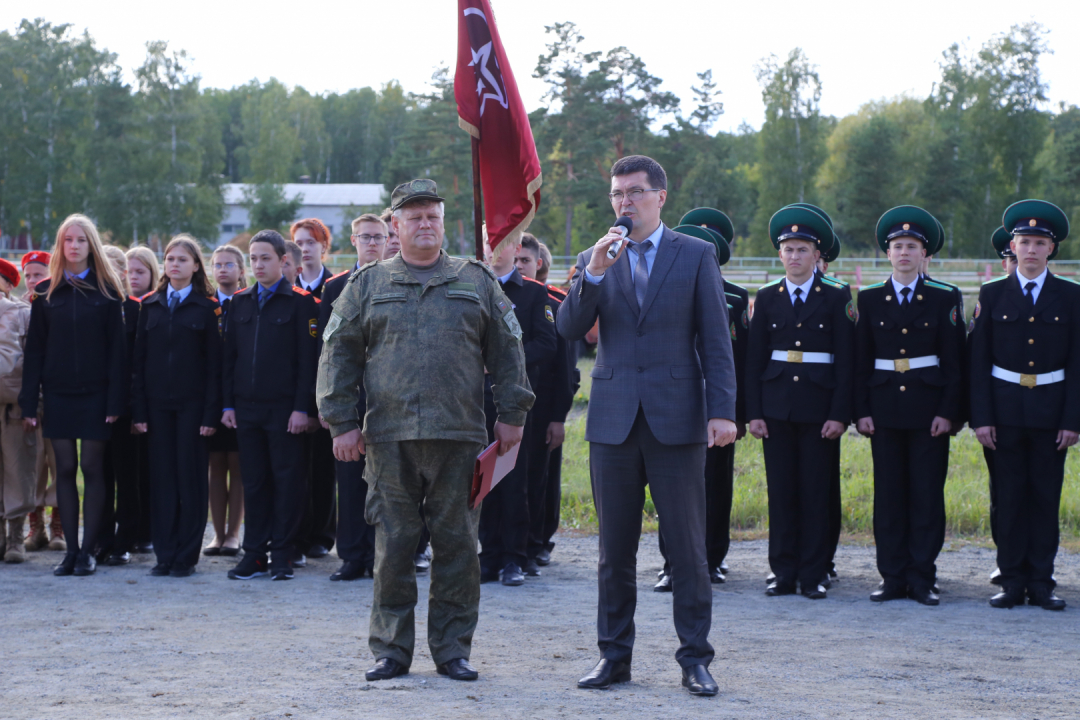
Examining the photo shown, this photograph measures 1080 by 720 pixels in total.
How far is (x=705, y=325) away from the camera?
182 inches

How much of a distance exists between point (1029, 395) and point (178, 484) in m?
5.37

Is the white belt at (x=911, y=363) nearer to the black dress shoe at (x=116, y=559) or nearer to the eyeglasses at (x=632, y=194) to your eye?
the eyeglasses at (x=632, y=194)

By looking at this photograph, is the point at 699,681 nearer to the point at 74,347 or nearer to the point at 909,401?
the point at 909,401

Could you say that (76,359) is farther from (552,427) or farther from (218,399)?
(552,427)

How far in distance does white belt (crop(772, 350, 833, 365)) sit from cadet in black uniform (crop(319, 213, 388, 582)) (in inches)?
105

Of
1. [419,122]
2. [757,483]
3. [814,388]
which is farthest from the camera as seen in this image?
[419,122]

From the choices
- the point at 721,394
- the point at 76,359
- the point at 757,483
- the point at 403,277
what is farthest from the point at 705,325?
the point at 757,483

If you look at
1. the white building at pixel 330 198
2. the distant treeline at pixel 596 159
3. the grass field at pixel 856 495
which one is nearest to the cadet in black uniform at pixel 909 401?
the grass field at pixel 856 495

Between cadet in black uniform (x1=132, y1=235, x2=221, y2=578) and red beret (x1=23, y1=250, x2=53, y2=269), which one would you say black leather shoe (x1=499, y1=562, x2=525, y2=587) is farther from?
red beret (x1=23, y1=250, x2=53, y2=269)

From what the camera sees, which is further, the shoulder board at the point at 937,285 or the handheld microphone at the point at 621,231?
the shoulder board at the point at 937,285

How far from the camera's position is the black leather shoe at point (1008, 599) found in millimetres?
6254

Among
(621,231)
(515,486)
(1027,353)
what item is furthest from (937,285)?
(621,231)

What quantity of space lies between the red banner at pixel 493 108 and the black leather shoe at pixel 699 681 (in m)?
2.52

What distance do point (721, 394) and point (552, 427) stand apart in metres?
2.76
